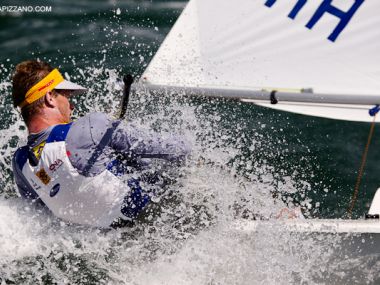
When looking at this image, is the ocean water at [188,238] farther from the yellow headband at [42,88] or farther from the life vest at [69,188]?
the yellow headband at [42,88]

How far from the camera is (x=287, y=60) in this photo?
11.3 feet

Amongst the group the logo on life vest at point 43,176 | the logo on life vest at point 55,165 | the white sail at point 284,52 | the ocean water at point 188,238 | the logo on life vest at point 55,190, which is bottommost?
the ocean water at point 188,238

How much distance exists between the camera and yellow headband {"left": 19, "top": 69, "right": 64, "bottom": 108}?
112 inches

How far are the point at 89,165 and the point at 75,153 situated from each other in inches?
2.8

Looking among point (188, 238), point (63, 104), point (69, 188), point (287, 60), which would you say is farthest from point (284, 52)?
point (69, 188)

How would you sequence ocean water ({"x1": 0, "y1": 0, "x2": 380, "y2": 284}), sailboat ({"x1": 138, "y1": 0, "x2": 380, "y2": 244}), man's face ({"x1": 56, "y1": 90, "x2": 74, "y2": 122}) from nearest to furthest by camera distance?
man's face ({"x1": 56, "y1": 90, "x2": 74, "y2": 122}) → ocean water ({"x1": 0, "y1": 0, "x2": 380, "y2": 284}) → sailboat ({"x1": 138, "y1": 0, "x2": 380, "y2": 244})

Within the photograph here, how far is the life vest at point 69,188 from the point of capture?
9.18 feet

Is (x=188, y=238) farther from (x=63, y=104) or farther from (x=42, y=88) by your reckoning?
(x=42, y=88)

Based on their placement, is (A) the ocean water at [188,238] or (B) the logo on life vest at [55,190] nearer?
(B) the logo on life vest at [55,190]

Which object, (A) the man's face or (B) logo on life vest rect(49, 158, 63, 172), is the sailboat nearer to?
(A) the man's face

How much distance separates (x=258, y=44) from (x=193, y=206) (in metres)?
0.88

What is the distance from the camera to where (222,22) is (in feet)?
11.6

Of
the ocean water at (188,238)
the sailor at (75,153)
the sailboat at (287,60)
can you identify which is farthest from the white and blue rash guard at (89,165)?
the sailboat at (287,60)

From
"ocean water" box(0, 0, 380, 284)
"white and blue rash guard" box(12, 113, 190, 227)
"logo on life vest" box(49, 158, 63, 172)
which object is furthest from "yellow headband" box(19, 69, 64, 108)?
"ocean water" box(0, 0, 380, 284)
